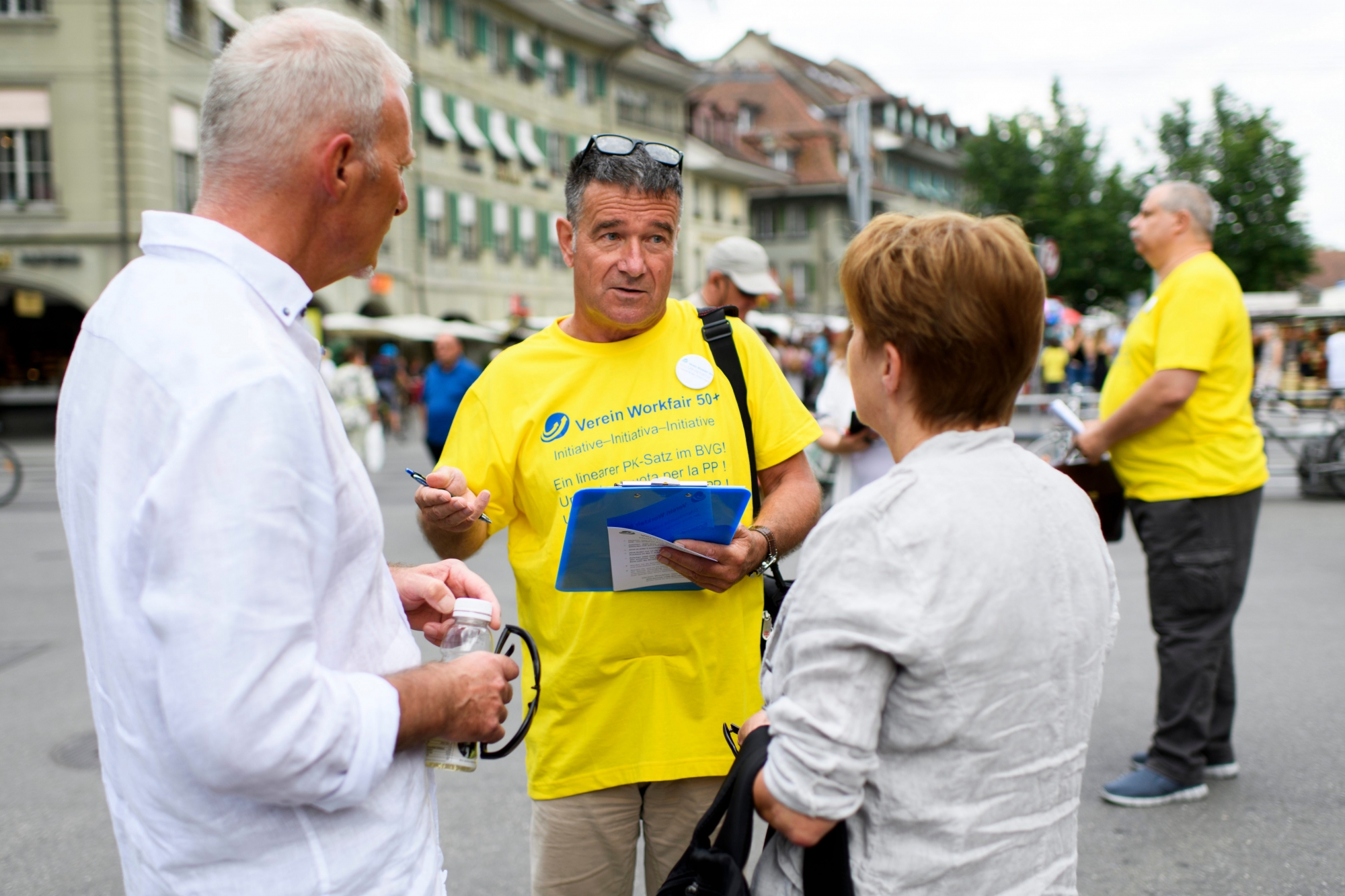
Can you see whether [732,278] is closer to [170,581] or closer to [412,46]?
[170,581]

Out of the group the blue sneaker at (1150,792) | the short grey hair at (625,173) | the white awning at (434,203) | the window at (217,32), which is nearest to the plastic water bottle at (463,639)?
the short grey hair at (625,173)

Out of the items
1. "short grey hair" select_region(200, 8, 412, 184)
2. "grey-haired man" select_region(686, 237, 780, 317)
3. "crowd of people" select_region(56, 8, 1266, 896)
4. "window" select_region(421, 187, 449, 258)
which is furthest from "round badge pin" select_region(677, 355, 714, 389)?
"window" select_region(421, 187, 449, 258)

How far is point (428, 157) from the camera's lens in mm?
30828

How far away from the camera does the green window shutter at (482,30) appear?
1282 inches

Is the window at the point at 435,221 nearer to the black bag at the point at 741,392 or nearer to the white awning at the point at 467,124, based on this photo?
the white awning at the point at 467,124

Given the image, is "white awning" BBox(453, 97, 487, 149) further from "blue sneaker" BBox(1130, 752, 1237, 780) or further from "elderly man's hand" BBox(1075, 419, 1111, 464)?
"blue sneaker" BBox(1130, 752, 1237, 780)

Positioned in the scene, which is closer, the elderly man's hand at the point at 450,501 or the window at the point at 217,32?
the elderly man's hand at the point at 450,501

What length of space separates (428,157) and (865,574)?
31374 mm

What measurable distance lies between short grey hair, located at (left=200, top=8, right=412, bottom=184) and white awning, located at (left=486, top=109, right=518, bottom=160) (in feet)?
111

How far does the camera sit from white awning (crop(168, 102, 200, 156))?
71.6 feet

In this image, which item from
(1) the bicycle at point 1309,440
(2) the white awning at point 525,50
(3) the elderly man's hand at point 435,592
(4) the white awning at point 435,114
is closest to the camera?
(3) the elderly man's hand at point 435,592

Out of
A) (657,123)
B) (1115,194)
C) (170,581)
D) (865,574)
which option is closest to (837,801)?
(865,574)

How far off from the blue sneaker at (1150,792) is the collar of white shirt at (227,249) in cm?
357

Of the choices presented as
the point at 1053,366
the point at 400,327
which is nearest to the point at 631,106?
the point at 400,327
